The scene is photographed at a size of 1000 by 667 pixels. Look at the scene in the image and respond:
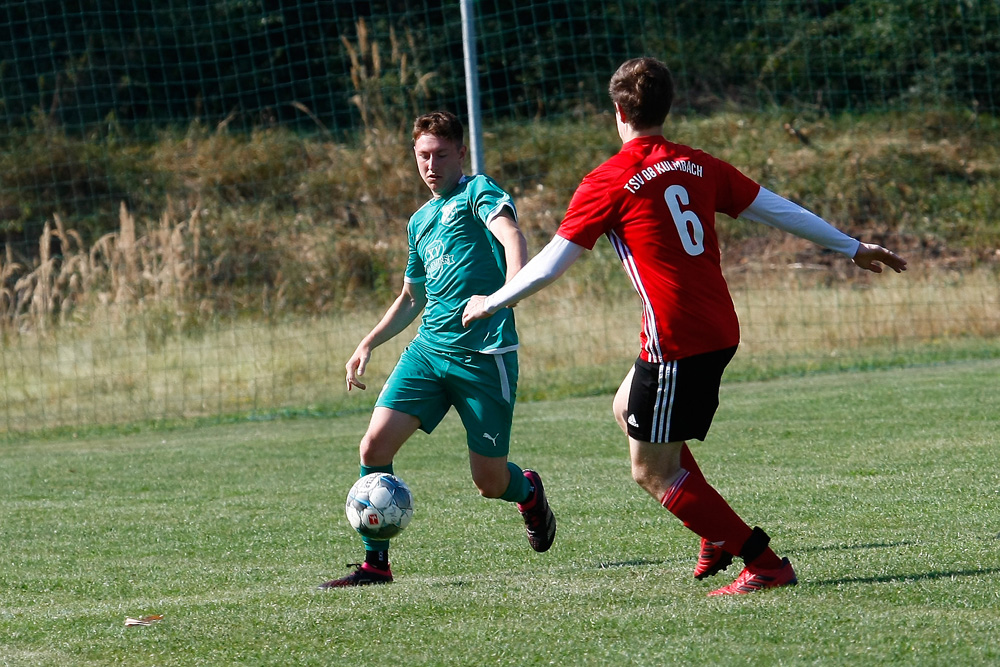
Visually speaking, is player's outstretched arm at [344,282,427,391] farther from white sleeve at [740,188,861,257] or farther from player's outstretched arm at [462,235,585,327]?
white sleeve at [740,188,861,257]

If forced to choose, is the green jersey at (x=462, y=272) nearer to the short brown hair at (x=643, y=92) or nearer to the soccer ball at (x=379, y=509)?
the soccer ball at (x=379, y=509)

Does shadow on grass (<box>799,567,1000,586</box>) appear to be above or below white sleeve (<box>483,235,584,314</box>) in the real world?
below

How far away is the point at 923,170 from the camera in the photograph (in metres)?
18.3

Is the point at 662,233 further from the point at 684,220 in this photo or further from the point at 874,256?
the point at 874,256

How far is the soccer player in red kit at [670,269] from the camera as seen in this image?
403 cm

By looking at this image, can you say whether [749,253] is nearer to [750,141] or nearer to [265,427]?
[750,141]

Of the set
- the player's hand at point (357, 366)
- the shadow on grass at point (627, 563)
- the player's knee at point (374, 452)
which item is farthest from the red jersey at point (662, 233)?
the player's hand at point (357, 366)

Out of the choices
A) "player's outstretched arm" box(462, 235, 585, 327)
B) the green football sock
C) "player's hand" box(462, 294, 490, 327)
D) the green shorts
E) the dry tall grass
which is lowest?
the dry tall grass

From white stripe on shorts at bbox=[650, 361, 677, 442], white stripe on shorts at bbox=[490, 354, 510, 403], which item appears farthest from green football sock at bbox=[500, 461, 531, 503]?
white stripe on shorts at bbox=[650, 361, 677, 442]

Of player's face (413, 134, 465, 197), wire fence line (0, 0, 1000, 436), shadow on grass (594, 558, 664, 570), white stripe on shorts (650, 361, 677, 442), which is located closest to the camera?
white stripe on shorts (650, 361, 677, 442)

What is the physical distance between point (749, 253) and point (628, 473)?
13295mm

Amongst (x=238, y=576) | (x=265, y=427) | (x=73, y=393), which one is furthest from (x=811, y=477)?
(x=73, y=393)

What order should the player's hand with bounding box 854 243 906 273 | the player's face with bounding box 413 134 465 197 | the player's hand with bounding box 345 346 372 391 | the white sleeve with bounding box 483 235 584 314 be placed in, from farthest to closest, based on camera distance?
the player's hand with bounding box 345 346 372 391
the player's face with bounding box 413 134 465 197
the player's hand with bounding box 854 243 906 273
the white sleeve with bounding box 483 235 584 314

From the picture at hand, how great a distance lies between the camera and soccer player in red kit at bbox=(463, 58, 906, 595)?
403 cm
